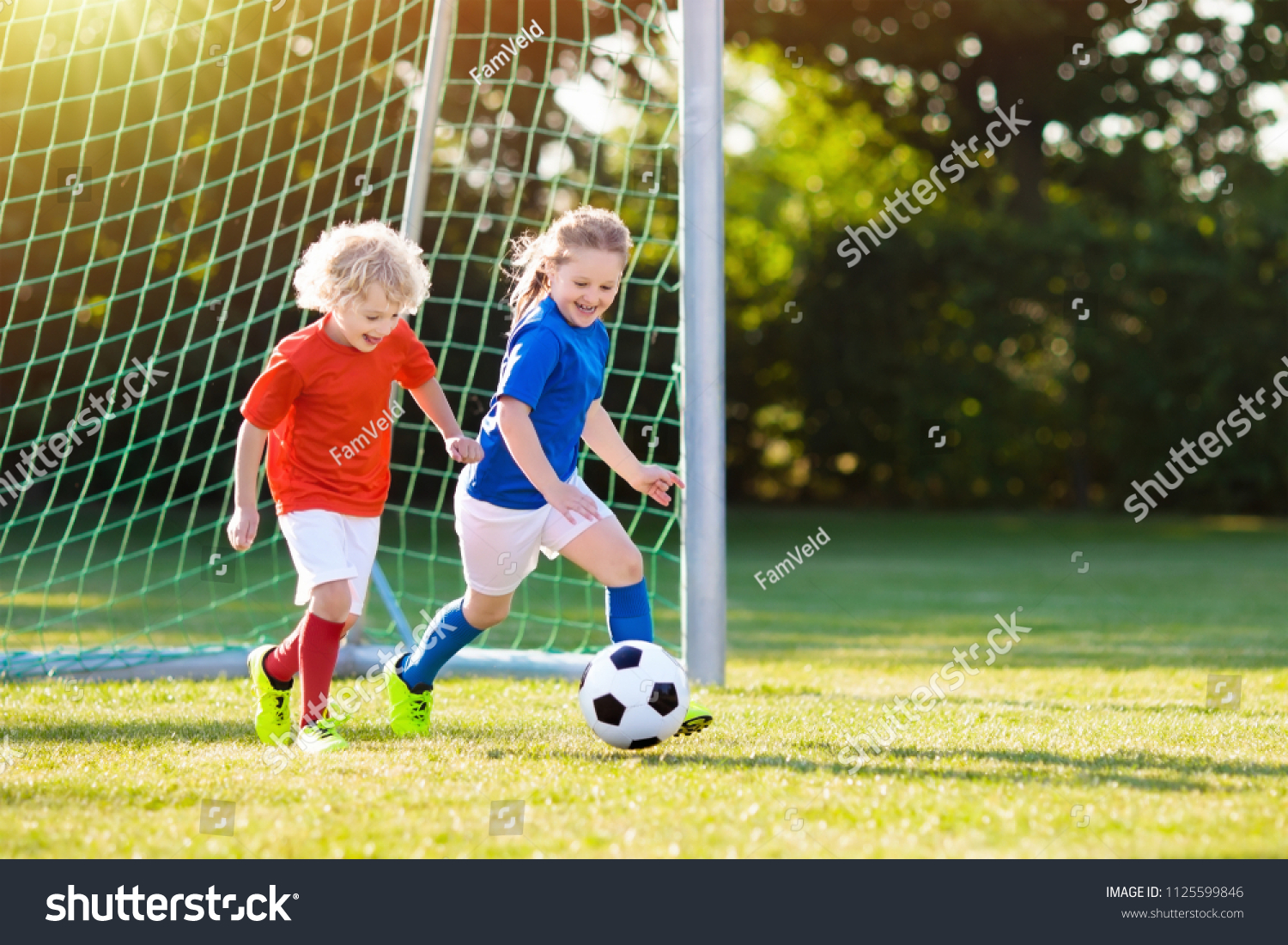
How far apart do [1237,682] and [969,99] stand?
15896 mm

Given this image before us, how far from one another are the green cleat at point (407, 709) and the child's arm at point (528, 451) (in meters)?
0.74

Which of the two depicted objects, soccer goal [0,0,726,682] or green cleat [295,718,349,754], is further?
soccer goal [0,0,726,682]

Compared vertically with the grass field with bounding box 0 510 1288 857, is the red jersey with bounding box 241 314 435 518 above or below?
above

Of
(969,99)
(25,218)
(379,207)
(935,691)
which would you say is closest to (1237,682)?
(935,691)

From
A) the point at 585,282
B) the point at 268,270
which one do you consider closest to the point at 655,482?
the point at 585,282

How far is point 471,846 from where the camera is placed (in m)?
2.33

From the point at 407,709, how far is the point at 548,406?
0.92 meters

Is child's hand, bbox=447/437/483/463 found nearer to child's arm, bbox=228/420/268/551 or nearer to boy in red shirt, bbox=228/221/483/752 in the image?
boy in red shirt, bbox=228/221/483/752

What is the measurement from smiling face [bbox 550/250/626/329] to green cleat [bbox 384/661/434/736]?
1102 millimetres

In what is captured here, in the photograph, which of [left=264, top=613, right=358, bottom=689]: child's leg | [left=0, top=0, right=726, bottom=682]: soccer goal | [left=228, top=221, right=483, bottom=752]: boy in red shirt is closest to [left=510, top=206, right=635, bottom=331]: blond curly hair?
[left=228, top=221, right=483, bottom=752]: boy in red shirt

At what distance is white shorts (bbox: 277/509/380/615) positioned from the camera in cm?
339

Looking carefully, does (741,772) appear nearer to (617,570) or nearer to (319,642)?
(617,570)

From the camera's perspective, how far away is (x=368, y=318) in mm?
3385
